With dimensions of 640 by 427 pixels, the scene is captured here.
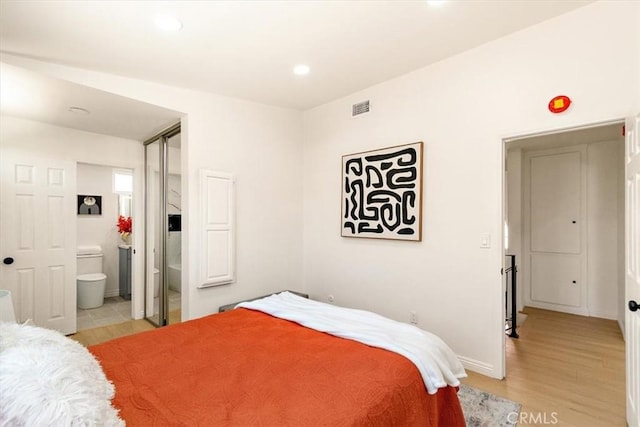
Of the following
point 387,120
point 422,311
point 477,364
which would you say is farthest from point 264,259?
point 477,364

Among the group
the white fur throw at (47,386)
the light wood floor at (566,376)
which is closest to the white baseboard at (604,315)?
the light wood floor at (566,376)

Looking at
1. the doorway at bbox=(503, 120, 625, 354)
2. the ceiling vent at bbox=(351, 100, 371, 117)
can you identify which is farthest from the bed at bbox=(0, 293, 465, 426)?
the doorway at bbox=(503, 120, 625, 354)

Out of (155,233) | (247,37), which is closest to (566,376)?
(247,37)

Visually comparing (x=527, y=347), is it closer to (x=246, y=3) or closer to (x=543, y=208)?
(x=543, y=208)

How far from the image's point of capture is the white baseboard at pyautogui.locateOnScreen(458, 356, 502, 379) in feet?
8.63

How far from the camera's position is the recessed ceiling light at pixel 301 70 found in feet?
9.57

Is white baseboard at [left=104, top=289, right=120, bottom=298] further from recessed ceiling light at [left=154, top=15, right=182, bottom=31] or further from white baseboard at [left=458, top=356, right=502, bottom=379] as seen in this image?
white baseboard at [left=458, top=356, right=502, bottom=379]

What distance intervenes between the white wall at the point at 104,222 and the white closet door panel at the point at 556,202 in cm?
686

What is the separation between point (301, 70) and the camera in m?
3.00

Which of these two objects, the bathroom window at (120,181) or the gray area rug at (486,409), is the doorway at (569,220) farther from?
the bathroom window at (120,181)

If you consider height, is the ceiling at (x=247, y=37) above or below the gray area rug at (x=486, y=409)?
above

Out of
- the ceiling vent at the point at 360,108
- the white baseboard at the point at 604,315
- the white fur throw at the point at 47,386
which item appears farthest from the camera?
the white baseboard at the point at 604,315

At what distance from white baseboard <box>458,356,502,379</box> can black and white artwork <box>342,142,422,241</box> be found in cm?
112

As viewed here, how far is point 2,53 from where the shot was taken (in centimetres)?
240
